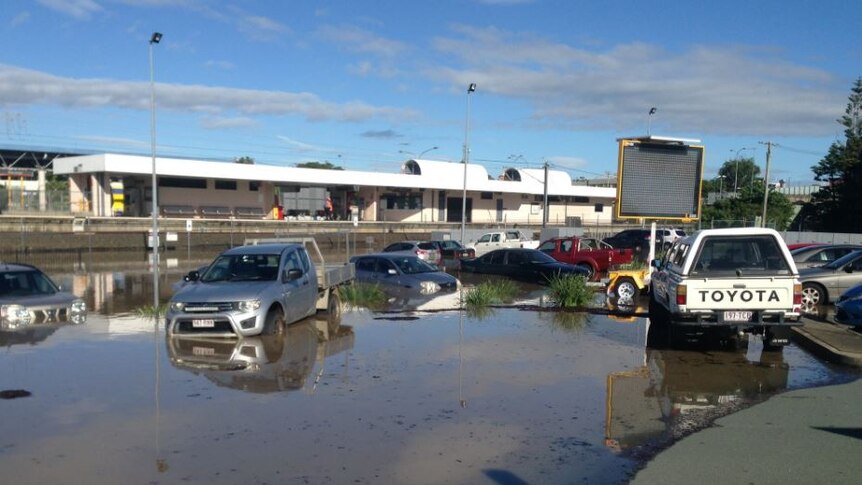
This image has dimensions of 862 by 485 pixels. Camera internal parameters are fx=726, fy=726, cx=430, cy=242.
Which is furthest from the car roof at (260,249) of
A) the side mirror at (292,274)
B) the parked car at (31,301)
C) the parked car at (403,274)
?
the parked car at (403,274)

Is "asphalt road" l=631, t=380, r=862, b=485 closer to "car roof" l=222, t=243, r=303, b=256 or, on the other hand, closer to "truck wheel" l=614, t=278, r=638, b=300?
"car roof" l=222, t=243, r=303, b=256

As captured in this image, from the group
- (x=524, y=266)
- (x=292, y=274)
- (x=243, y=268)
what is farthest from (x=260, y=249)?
(x=524, y=266)

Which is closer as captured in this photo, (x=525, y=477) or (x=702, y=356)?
(x=525, y=477)

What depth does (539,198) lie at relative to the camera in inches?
2849

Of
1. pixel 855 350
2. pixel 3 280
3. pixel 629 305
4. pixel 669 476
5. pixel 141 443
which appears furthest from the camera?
pixel 629 305

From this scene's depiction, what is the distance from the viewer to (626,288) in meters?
19.3

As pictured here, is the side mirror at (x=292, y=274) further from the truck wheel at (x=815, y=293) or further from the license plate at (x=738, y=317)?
the truck wheel at (x=815, y=293)

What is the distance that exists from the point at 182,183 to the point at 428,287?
40.2m

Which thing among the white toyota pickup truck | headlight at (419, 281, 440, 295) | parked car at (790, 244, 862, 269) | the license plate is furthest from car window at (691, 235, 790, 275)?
parked car at (790, 244, 862, 269)

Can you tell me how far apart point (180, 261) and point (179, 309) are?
1111 inches

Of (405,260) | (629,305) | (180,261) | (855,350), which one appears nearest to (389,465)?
(855,350)

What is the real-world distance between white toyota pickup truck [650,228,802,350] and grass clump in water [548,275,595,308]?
17.2 feet

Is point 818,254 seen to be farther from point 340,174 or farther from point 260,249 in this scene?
point 340,174

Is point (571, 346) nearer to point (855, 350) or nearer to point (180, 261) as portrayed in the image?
point (855, 350)
